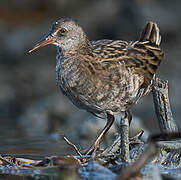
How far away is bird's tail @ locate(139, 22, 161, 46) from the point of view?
7.46 meters

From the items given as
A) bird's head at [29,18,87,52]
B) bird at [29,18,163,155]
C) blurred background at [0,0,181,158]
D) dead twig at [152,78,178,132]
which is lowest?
dead twig at [152,78,178,132]

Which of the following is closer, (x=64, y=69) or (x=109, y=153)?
(x=109, y=153)

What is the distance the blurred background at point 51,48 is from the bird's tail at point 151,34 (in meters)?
4.31

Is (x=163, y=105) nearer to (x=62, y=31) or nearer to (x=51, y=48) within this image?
(x=62, y=31)

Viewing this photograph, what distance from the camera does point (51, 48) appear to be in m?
15.7

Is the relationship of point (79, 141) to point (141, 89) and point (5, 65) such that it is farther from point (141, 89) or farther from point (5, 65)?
point (5, 65)

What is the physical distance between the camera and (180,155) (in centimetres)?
636

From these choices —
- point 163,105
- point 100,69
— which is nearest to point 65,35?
point 100,69

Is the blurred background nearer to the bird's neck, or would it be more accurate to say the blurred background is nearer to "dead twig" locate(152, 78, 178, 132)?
the bird's neck

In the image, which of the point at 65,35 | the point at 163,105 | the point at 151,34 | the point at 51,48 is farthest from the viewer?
the point at 51,48

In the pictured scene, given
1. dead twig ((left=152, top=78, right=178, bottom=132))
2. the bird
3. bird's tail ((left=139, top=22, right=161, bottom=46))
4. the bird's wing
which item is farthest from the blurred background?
dead twig ((left=152, top=78, right=178, bottom=132))

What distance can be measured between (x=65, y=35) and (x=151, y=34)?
129 cm

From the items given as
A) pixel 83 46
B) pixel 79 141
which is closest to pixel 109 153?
pixel 83 46

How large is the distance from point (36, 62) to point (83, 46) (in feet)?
28.0
